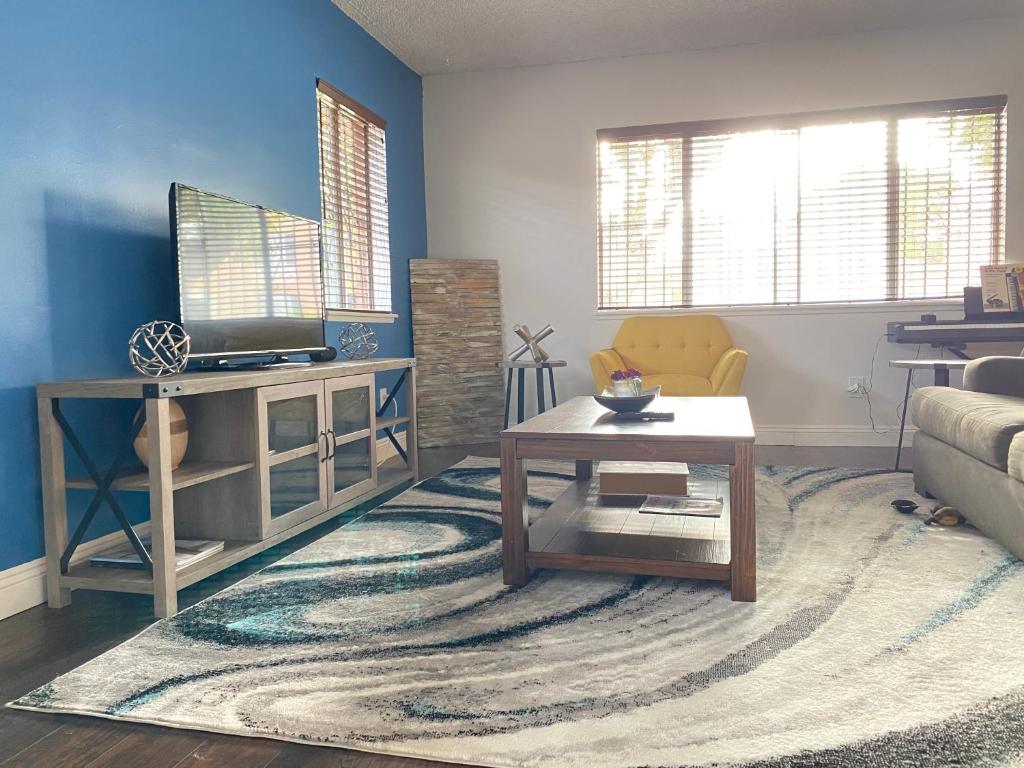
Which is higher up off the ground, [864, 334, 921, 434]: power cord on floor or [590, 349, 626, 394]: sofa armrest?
[590, 349, 626, 394]: sofa armrest

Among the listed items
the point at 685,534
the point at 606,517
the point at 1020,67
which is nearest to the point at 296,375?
the point at 606,517

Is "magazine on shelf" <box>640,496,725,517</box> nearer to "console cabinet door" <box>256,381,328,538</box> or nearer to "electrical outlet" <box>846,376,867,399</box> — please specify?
"console cabinet door" <box>256,381,328,538</box>

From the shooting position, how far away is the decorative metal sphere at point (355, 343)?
4.12 metres

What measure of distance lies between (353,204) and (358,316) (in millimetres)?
672

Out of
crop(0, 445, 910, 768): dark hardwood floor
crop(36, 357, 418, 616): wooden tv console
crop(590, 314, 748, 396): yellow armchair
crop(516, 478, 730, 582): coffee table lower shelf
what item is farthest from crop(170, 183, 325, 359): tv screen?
crop(590, 314, 748, 396): yellow armchair

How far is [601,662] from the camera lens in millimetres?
1725

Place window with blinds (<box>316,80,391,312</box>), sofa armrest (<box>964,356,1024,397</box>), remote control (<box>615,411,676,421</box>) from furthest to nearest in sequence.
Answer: window with blinds (<box>316,80,391,312</box>) → sofa armrest (<box>964,356,1024,397</box>) → remote control (<box>615,411,676,421</box>)

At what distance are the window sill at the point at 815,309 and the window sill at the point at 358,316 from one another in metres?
1.46

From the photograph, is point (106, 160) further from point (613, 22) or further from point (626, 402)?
point (613, 22)

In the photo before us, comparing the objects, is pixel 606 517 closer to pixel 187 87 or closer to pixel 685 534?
pixel 685 534

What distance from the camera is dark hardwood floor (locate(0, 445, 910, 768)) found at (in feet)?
4.52

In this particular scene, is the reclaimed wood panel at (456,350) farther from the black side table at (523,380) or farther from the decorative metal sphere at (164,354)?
the decorative metal sphere at (164,354)

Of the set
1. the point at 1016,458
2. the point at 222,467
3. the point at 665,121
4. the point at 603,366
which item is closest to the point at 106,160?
the point at 222,467

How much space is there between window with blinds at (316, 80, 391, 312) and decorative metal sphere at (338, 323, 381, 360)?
0.15 meters
